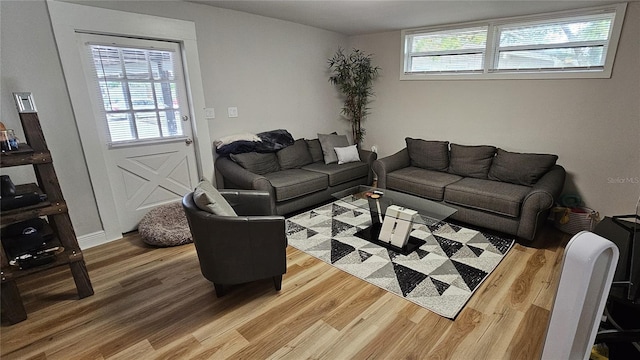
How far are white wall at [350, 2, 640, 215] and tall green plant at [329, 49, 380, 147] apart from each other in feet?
1.14

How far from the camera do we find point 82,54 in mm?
2588

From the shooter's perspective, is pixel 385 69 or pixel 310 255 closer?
pixel 310 255

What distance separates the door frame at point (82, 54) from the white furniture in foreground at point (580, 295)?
3.37 meters

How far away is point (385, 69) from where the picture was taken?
4.55 meters

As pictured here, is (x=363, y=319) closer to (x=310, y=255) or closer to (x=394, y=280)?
(x=394, y=280)

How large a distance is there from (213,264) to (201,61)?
2.37 m

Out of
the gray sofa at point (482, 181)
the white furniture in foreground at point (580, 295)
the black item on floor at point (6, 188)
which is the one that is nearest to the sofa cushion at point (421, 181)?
the gray sofa at point (482, 181)

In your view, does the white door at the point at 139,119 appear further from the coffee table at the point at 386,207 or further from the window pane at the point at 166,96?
the coffee table at the point at 386,207

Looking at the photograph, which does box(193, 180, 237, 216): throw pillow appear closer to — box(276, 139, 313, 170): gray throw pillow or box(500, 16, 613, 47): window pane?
box(276, 139, 313, 170): gray throw pillow

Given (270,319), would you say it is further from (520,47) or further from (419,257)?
(520,47)

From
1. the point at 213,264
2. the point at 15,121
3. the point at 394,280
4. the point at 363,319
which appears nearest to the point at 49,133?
the point at 15,121

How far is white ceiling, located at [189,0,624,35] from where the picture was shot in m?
2.92

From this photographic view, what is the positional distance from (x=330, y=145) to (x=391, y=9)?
1.80 metres

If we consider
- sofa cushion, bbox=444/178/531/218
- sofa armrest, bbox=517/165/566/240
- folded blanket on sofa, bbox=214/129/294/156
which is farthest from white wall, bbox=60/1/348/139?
sofa armrest, bbox=517/165/566/240
